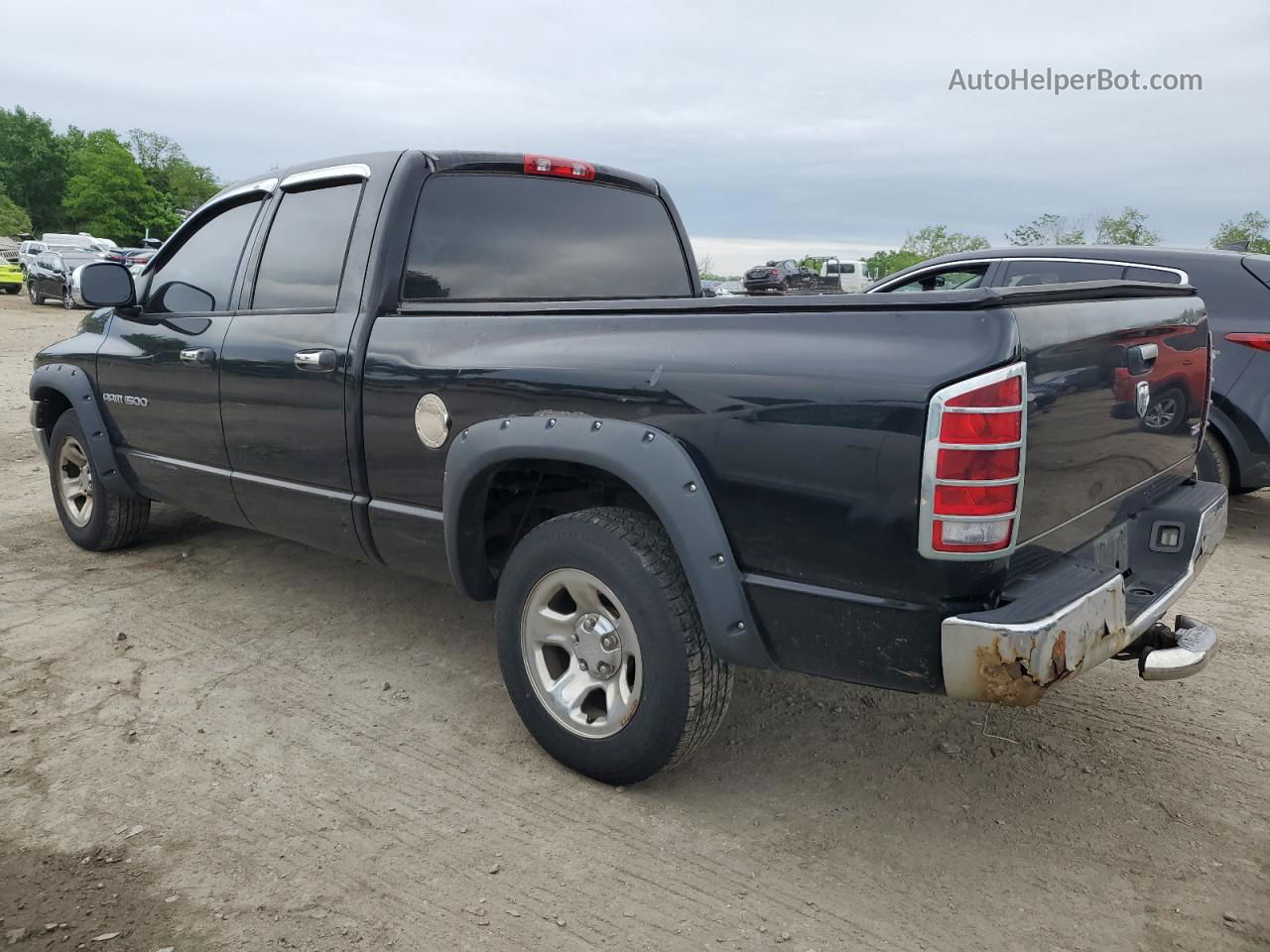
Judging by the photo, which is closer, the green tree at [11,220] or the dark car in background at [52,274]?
the dark car in background at [52,274]

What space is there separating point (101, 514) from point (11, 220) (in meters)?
80.7

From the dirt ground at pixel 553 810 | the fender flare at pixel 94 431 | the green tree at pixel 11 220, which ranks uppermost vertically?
the green tree at pixel 11 220

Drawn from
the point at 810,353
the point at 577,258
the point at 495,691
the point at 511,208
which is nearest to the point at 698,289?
the point at 577,258

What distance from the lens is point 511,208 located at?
3795 millimetres

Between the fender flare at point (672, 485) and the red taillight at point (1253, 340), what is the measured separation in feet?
14.2

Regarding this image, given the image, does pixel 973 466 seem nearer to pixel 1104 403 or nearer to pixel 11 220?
pixel 1104 403

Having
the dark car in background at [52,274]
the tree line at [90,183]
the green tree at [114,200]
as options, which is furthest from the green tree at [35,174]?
the dark car in background at [52,274]

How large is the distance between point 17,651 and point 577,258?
2.75 m

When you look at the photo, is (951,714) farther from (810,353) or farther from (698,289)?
(698,289)

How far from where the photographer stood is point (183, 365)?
418 cm

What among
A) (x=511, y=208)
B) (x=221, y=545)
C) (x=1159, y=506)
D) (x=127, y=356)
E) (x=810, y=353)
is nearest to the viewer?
(x=810, y=353)

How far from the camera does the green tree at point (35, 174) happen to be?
294 ft

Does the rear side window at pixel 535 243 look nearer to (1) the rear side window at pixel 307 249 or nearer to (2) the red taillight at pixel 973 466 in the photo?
(1) the rear side window at pixel 307 249

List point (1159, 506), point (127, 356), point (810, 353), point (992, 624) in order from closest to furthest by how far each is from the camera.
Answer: point (992, 624)
point (810, 353)
point (1159, 506)
point (127, 356)
